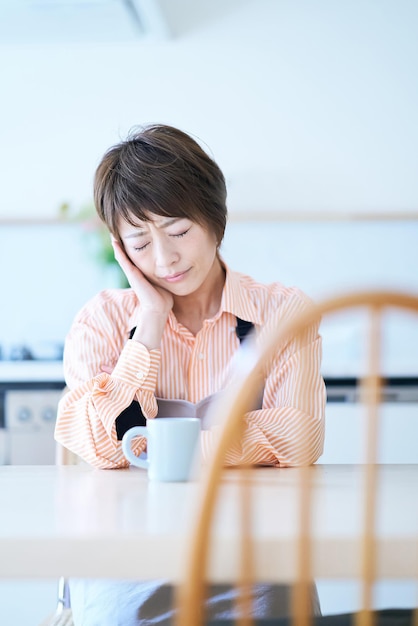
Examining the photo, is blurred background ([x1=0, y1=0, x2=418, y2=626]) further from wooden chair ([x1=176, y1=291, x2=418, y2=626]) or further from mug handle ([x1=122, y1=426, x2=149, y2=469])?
wooden chair ([x1=176, y1=291, x2=418, y2=626])

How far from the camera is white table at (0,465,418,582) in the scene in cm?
92

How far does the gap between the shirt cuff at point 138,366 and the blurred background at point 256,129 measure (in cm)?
208

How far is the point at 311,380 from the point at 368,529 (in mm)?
906

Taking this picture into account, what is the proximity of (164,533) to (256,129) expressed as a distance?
3.17 meters

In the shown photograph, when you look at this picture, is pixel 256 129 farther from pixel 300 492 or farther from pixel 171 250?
pixel 300 492

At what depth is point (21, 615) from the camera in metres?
2.86

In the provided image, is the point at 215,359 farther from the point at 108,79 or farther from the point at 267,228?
the point at 108,79

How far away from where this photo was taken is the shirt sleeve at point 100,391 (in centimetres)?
161

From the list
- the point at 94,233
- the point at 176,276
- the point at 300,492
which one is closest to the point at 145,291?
the point at 176,276

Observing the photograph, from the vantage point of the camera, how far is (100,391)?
5.46 ft

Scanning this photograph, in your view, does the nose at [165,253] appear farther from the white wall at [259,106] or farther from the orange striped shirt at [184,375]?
the white wall at [259,106]

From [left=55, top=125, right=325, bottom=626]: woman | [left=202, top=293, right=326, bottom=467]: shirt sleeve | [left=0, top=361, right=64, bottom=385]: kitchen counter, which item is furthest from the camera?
[left=0, top=361, right=64, bottom=385]: kitchen counter

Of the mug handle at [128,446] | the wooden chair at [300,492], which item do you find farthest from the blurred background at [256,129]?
the wooden chair at [300,492]

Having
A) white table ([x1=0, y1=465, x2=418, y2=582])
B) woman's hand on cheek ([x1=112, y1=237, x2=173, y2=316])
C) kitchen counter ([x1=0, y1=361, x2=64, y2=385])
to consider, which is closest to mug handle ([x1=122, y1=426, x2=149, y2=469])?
white table ([x1=0, y1=465, x2=418, y2=582])
